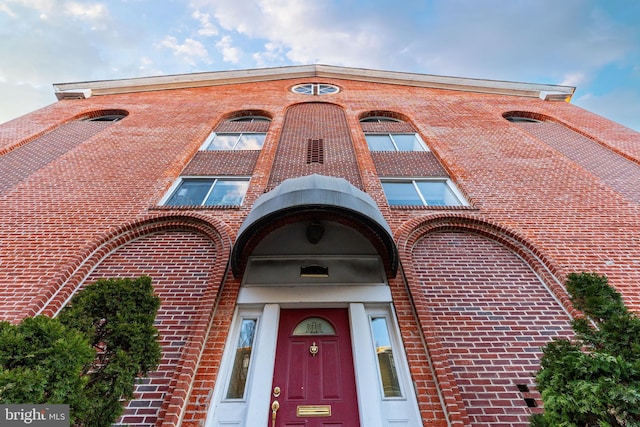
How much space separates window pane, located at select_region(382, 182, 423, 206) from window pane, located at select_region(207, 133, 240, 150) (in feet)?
16.0

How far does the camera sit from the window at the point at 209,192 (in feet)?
22.2

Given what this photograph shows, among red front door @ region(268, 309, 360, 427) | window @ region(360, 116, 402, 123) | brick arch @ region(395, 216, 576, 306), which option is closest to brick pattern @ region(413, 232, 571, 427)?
brick arch @ region(395, 216, 576, 306)

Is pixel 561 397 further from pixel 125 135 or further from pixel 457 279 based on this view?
pixel 125 135

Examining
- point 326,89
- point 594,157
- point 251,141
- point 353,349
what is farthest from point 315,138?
point 594,157

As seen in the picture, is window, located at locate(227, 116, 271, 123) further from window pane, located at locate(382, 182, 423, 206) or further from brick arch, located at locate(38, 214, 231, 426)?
brick arch, located at locate(38, 214, 231, 426)

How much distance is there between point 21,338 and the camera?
2.29 metres

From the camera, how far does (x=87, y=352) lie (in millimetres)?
2430

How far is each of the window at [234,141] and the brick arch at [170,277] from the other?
3.85 metres

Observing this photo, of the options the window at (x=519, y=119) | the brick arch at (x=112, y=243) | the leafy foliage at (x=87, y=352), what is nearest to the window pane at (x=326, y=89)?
the window at (x=519, y=119)

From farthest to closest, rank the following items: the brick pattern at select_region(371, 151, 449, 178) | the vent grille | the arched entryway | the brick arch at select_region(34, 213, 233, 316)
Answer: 1. the vent grille
2. the brick pattern at select_region(371, 151, 449, 178)
3. the brick arch at select_region(34, 213, 233, 316)
4. the arched entryway

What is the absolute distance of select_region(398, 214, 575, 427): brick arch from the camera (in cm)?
372

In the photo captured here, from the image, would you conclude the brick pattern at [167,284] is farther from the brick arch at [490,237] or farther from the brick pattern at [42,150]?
the brick pattern at [42,150]

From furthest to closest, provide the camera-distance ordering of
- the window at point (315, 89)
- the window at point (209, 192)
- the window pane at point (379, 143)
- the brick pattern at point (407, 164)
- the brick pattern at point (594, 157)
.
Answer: the window at point (315, 89) < the window pane at point (379, 143) < the brick pattern at point (407, 164) < the brick pattern at point (594, 157) < the window at point (209, 192)

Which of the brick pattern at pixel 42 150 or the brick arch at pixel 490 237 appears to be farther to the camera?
the brick pattern at pixel 42 150
